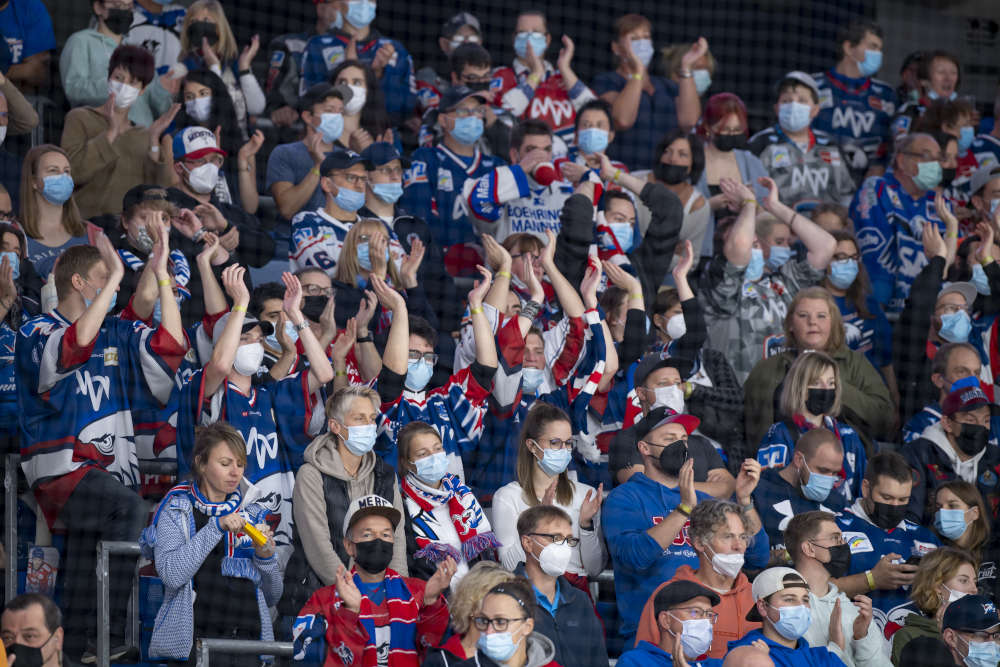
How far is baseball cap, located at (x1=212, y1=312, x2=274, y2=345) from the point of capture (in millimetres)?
5883

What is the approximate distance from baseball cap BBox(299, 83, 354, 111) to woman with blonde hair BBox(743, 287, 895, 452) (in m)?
2.45

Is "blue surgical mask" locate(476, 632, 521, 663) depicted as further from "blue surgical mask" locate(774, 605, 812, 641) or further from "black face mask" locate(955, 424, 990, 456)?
"black face mask" locate(955, 424, 990, 456)

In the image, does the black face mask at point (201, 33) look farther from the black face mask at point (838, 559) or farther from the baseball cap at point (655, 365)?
the black face mask at point (838, 559)

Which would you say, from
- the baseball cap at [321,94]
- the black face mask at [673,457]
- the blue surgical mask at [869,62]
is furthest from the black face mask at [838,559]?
the blue surgical mask at [869,62]

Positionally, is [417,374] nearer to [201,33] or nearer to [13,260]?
[13,260]

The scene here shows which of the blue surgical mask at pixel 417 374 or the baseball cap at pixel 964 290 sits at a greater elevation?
the baseball cap at pixel 964 290

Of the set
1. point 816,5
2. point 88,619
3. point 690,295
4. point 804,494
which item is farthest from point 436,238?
point 816,5

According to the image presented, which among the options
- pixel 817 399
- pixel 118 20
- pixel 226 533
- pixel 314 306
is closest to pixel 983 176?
pixel 817 399

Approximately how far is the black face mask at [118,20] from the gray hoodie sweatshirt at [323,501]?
3188 mm

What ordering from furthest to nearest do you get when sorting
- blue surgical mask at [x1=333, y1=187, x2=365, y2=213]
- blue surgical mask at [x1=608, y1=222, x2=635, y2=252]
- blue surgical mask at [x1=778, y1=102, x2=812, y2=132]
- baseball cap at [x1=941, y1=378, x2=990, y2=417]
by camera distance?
blue surgical mask at [x1=778, y1=102, x2=812, y2=132], blue surgical mask at [x1=608, y1=222, x2=635, y2=252], blue surgical mask at [x1=333, y1=187, x2=365, y2=213], baseball cap at [x1=941, y1=378, x2=990, y2=417]

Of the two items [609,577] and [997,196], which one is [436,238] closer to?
[609,577]

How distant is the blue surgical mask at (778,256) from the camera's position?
7.48 metres

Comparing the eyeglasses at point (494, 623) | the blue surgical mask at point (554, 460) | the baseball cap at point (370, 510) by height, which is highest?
the blue surgical mask at point (554, 460)

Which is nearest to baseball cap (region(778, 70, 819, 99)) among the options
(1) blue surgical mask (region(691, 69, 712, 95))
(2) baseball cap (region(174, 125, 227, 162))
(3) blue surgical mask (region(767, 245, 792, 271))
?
(1) blue surgical mask (region(691, 69, 712, 95))
